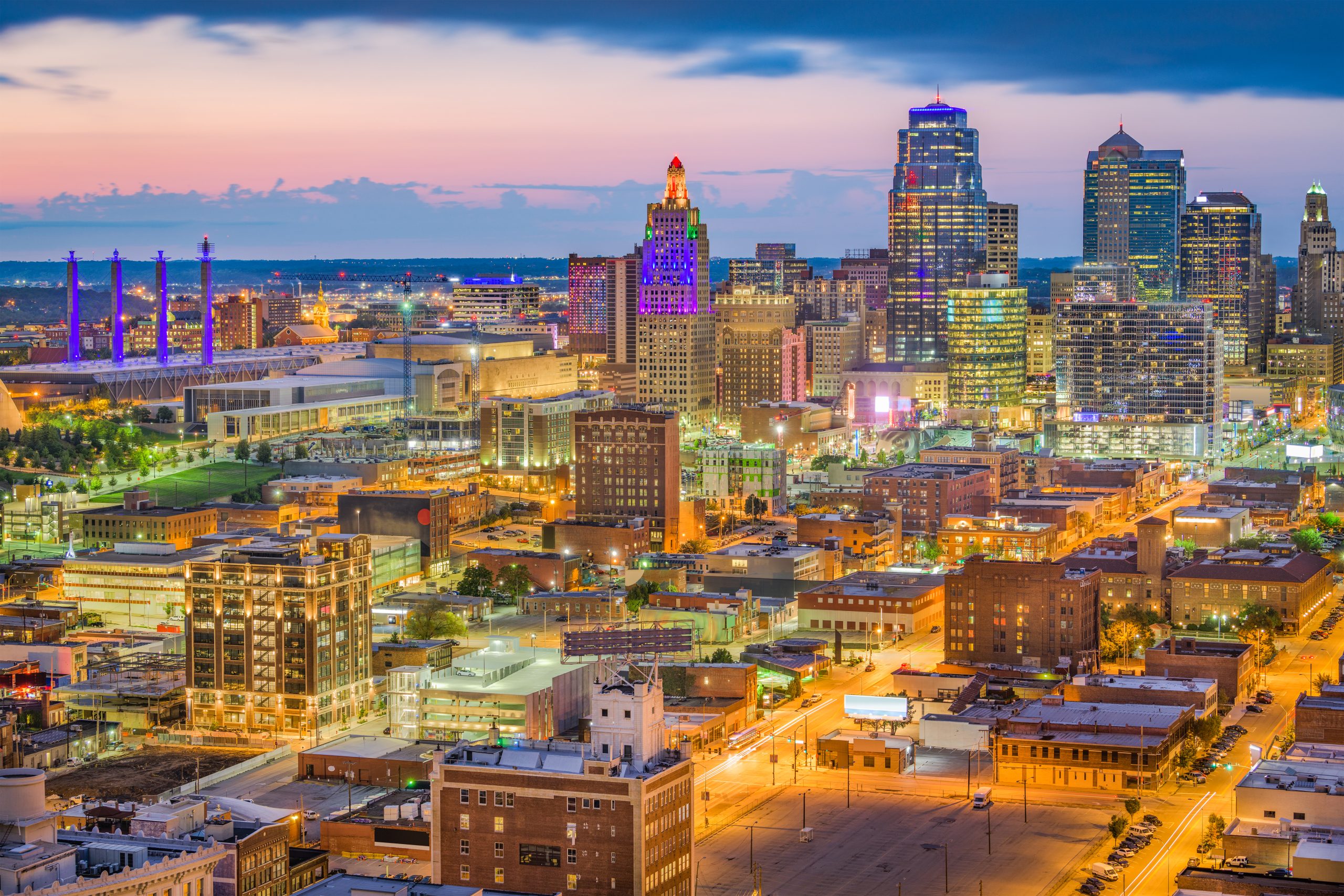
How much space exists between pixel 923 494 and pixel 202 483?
39863mm

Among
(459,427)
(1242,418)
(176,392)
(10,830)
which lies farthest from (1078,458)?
(10,830)

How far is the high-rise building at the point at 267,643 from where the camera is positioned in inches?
2638

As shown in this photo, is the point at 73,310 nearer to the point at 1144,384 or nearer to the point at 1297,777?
the point at 1144,384

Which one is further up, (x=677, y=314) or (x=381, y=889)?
(x=677, y=314)

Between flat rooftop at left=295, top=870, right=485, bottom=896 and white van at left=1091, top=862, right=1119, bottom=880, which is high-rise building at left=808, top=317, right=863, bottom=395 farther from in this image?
flat rooftop at left=295, top=870, right=485, bottom=896

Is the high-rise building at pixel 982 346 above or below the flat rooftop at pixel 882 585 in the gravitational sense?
above

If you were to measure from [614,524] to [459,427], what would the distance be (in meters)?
35.7

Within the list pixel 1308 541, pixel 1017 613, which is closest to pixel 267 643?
pixel 1017 613

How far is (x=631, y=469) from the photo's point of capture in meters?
108

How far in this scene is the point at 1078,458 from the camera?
145 m

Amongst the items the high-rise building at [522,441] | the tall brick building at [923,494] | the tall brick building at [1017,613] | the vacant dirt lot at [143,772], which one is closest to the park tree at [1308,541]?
the tall brick building at [923,494]

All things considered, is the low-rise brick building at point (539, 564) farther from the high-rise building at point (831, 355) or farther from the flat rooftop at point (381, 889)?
the high-rise building at point (831, 355)

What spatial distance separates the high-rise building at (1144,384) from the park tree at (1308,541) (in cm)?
4141

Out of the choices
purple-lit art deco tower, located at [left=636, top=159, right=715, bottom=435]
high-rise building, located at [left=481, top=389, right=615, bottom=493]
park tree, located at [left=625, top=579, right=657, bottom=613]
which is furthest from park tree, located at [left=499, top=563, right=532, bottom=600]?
purple-lit art deco tower, located at [left=636, top=159, right=715, bottom=435]
